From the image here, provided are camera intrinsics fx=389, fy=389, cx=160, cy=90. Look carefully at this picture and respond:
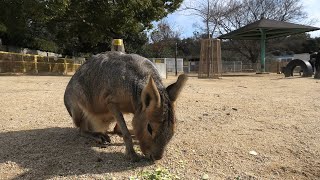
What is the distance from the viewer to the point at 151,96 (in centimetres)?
367

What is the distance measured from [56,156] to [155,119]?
136cm

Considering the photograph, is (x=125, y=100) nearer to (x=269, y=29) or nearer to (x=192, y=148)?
(x=192, y=148)

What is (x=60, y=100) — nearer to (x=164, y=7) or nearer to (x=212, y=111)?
(x=212, y=111)

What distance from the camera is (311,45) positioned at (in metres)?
61.8

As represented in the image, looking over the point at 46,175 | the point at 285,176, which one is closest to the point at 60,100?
the point at 46,175

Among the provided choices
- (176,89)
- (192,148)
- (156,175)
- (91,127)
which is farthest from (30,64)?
(156,175)

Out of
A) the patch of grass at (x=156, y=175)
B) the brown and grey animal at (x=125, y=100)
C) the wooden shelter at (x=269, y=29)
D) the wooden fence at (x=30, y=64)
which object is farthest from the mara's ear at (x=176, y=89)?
the wooden shelter at (x=269, y=29)

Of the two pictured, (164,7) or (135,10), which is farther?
(164,7)

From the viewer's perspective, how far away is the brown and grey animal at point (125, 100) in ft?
12.1

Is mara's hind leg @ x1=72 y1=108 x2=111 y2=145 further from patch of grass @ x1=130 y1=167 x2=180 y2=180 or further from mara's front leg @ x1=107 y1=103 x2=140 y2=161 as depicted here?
patch of grass @ x1=130 y1=167 x2=180 y2=180

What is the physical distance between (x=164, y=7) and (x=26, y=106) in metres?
20.9

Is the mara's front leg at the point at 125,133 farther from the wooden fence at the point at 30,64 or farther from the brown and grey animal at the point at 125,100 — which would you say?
the wooden fence at the point at 30,64

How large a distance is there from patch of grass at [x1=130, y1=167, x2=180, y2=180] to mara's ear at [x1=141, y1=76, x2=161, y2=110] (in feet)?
2.02

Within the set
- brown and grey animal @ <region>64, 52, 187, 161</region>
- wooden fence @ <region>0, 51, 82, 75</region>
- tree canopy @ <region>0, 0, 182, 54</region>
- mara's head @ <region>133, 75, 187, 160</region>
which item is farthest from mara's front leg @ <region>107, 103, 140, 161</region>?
wooden fence @ <region>0, 51, 82, 75</region>
